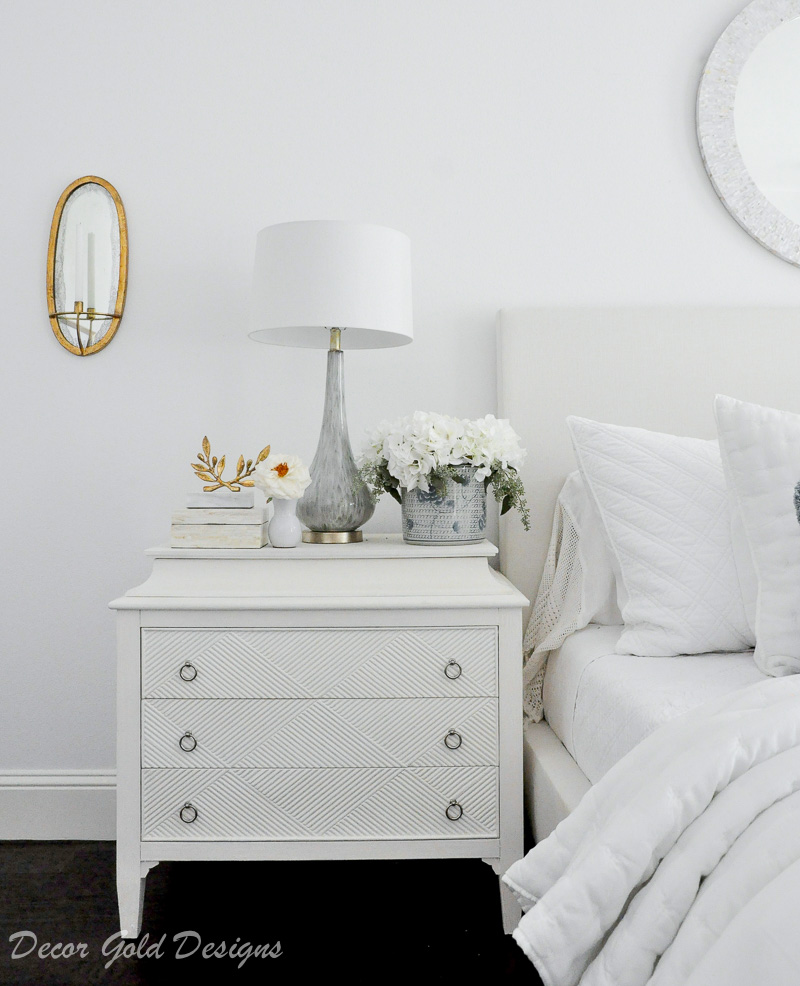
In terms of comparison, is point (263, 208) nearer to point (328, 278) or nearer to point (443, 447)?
point (328, 278)

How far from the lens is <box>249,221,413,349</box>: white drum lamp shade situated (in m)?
1.58

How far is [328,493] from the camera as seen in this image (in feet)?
5.49

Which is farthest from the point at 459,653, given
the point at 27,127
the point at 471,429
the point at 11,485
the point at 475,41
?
the point at 27,127

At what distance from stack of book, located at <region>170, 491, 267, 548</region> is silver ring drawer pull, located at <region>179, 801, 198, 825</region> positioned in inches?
19.2

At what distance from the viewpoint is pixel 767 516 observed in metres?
1.30

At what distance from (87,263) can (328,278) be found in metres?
0.73

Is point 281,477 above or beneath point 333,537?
above

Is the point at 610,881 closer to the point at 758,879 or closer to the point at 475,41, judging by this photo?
the point at 758,879

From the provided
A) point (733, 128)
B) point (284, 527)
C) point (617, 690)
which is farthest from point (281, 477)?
point (733, 128)

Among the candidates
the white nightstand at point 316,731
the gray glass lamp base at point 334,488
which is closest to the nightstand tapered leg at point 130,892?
the white nightstand at point 316,731

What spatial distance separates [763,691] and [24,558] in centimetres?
169

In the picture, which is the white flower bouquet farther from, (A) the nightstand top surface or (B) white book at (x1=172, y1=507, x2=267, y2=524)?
(B) white book at (x1=172, y1=507, x2=267, y2=524)

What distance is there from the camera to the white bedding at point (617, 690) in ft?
3.88

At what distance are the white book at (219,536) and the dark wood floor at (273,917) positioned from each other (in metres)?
0.74
